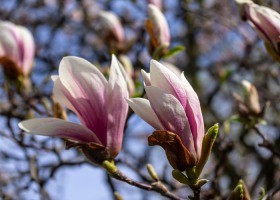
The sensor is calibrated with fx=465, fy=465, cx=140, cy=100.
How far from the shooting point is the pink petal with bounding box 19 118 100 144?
1021 mm

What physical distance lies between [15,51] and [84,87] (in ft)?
2.75

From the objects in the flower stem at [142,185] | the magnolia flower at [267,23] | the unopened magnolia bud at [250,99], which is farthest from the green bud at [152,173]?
the unopened magnolia bud at [250,99]

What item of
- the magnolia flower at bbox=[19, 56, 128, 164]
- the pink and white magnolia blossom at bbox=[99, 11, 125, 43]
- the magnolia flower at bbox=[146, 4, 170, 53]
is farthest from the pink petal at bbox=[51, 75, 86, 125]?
the pink and white magnolia blossom at bbox=[99, 11, 125, 43]

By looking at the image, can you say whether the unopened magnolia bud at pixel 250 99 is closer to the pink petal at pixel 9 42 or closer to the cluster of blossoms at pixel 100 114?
the cluster of blossoms at pixel 100 114

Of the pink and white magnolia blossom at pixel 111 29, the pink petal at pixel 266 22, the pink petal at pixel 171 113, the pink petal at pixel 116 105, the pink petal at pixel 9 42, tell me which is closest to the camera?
the pink petal at pixel 171 113

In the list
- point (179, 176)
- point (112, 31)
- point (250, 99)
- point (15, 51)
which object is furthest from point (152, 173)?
point (112, 31)

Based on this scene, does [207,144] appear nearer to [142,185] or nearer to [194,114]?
[194,114]

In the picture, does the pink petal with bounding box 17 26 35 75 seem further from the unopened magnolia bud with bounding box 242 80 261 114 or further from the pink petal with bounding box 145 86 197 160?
the pink petal with bounding box 145 86 197 160

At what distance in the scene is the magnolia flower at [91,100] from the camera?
105 centimetres

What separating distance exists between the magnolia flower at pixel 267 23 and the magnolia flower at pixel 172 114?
1.23 feet

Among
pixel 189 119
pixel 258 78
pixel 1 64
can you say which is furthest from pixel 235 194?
pixel 258 78

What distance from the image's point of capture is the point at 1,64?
1.78m

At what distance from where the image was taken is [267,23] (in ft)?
3.95

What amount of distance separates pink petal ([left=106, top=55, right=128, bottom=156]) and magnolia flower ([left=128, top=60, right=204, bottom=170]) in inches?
4.0
